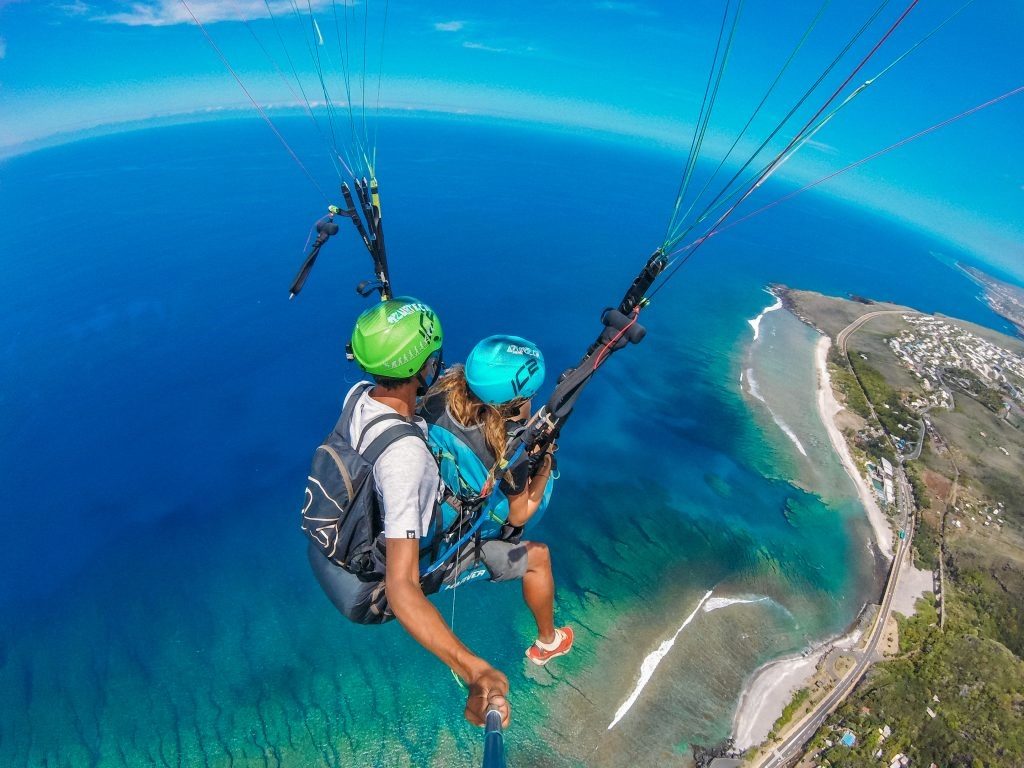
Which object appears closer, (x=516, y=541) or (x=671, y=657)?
(x=516, y=541)

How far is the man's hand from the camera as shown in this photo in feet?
5.01

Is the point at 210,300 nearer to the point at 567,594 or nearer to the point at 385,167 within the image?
the point at 567,594

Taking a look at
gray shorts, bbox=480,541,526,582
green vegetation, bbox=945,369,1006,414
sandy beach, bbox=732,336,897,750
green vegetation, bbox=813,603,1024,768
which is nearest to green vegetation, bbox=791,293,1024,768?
green vegetation, bbox=813,603,1024,768

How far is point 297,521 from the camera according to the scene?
44.4ft

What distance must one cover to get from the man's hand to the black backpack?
1.04m

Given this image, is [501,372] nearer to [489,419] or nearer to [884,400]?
[489,419]

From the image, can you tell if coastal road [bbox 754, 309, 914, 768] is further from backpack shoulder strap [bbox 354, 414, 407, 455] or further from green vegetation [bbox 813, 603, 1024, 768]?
backpack shoulder strap [bbox 354, 414, 407, 455]

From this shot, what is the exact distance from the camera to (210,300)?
25578 millimetres

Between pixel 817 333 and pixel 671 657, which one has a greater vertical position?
pixel 817 333

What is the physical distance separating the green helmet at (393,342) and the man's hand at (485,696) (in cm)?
160

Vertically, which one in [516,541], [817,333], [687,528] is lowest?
[687,528]

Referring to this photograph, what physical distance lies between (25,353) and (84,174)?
54977 mm

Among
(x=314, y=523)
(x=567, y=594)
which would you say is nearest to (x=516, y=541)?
(x=314, y=523)

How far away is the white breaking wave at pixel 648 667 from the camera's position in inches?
380
